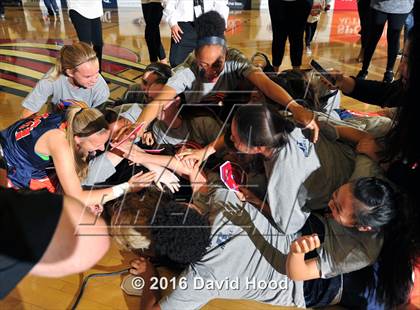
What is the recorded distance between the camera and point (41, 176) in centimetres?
126

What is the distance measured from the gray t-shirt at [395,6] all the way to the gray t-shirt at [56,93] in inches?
59.1

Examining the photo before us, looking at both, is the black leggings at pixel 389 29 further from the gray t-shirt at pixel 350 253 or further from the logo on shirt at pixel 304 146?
the gray t-shirt at pixel 350 253

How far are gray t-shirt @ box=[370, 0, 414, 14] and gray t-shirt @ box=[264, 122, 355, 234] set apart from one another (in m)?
1.25

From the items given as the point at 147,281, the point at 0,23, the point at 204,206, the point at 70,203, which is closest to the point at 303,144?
the point at 204,206

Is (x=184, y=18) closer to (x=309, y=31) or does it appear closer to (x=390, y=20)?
(x=390, y=20)

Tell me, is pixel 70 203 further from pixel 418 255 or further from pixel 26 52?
pixel 26 52

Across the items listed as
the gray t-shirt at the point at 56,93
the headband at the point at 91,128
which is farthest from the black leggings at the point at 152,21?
the headband at the point at 91,128

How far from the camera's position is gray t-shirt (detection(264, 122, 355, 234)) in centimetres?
103

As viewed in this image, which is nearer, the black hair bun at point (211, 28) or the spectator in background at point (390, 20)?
the black hair bun at point (211, 28)

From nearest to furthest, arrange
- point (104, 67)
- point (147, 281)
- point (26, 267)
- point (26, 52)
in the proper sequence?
point (26, 267)
point (147, 281)
point (104, 67)
point (26, 52)

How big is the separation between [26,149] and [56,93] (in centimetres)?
39

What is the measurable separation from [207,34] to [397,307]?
1.09 m

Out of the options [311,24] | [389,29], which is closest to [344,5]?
[311,24]

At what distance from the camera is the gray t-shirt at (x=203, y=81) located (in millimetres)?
1362
